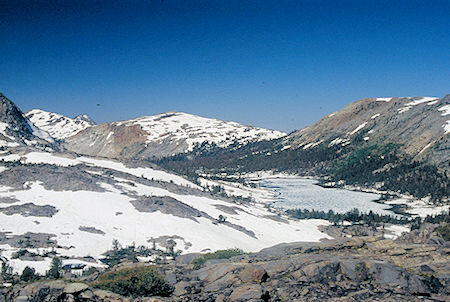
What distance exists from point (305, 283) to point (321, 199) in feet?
310

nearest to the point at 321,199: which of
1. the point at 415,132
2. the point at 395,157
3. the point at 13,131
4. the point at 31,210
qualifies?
the point at 395,157

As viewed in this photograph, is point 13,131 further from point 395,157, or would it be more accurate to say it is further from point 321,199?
point 395,157

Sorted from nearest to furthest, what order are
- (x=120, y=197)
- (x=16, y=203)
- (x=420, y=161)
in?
(x=16, y=203) → (x=120, y=197) → (x=420, y=161)

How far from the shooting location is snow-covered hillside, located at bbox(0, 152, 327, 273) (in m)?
41.0

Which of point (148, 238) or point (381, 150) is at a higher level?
point (381, 150)

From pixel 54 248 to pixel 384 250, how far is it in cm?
3157

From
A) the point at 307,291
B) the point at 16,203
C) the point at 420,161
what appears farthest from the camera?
the point at 420,161

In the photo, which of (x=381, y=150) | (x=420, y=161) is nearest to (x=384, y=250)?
(x=420, y=161)

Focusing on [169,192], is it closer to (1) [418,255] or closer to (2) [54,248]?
(2) [54,248]

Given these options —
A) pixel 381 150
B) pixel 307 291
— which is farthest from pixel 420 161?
pixel 307 291

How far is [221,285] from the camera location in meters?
15.4

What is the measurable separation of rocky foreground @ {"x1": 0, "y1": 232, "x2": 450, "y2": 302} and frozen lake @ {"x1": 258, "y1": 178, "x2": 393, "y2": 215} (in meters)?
73.8

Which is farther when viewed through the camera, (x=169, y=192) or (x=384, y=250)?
(x=169, y=192)

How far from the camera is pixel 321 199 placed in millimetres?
106312
